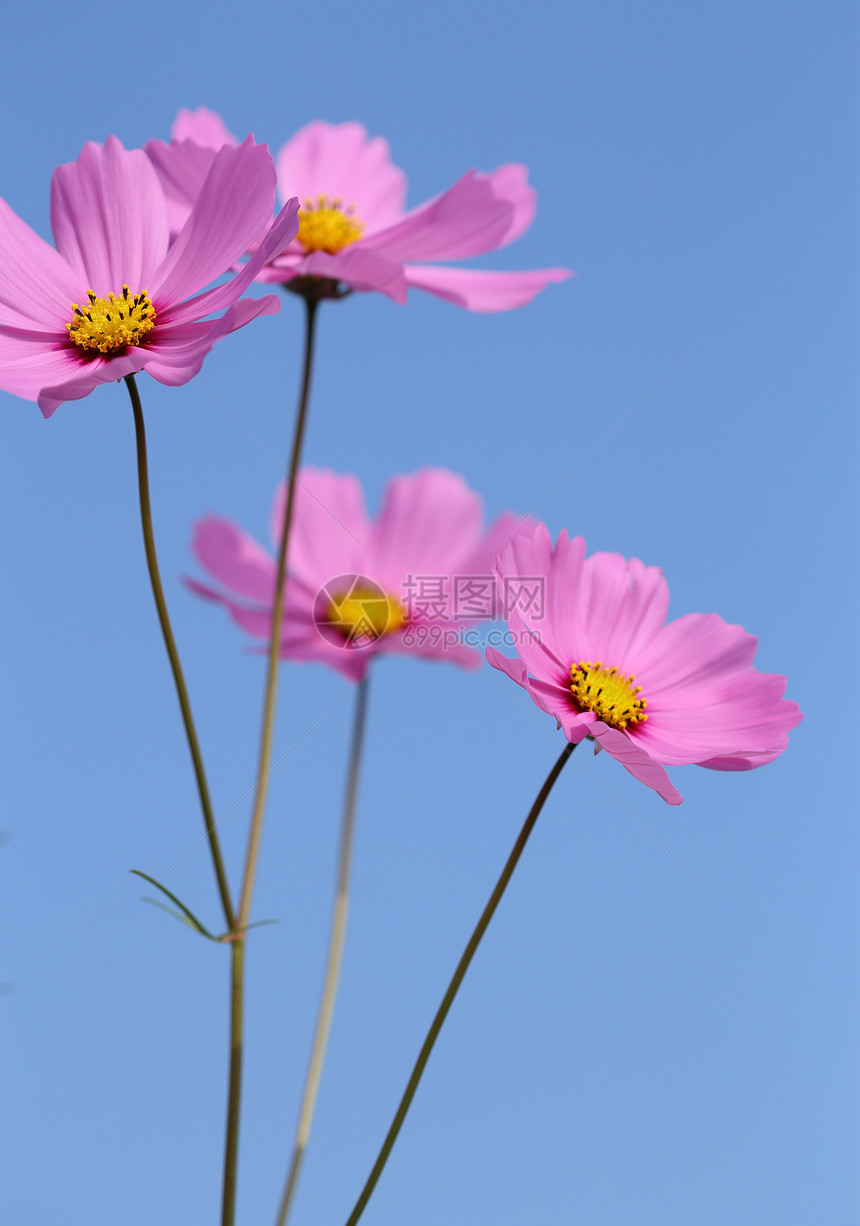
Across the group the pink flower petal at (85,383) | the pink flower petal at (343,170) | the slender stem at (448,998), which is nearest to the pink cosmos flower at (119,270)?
the pink flower petal at (85,383)

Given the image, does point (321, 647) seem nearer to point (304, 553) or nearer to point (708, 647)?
point (304, 553)

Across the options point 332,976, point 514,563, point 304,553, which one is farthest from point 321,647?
point 514,563

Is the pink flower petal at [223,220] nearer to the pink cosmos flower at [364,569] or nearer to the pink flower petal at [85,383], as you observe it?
the pink flower petal at [85,383]

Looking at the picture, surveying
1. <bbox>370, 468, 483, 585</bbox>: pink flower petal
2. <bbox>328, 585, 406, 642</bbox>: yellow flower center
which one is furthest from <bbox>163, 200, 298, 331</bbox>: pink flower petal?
<bbox>370, 468, 483, 585</bbox>: pink flower petal

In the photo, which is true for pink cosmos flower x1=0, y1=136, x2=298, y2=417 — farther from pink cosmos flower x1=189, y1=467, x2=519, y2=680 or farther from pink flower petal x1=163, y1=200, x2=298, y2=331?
pink cosmos flower x1=189, y1=467, x2=519, y2=680

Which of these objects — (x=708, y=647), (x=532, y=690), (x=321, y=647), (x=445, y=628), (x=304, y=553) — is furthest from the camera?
(x=304, y=553)

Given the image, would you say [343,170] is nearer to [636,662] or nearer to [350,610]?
[350,610]
